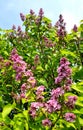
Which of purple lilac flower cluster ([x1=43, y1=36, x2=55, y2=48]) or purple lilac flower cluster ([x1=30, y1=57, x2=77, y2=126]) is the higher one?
purple lilac flower cluster ([x1=43, y1=36, x2=55, y2=48])

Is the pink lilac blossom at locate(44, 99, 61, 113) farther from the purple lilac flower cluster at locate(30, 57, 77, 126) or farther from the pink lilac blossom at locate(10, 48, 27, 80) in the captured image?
the pink lilac blossom at locate(10, 48, 27, 80)

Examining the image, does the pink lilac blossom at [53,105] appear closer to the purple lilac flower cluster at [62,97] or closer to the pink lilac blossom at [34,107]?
the purple lilac flower cluster at [62,97]

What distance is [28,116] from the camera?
5.90m

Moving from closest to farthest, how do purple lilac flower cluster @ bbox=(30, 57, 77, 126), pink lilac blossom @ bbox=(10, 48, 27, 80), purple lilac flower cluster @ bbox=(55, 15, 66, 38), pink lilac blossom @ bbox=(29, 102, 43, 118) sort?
purple lilac flower cluster @ bbox=(30, 57, 77, 126)
pink lilac blossom @ bbox=(29, 102, 43, 118)
pink lilac blossom @ bbox=(10, 48, 27, 80)
purple lilac flower cluster @ bbox=(55, 15, 66, 38)

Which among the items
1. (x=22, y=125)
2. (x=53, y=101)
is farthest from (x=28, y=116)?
(x=53, y=101)

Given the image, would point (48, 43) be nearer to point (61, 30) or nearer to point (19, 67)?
point (61, 30)

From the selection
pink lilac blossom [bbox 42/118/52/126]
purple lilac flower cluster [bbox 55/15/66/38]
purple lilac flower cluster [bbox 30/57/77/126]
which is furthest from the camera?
purple lilac flower cluster [bbox 55/15/66/38]

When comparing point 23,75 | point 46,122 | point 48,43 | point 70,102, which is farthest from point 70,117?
point 48,43

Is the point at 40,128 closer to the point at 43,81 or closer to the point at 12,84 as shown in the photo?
the point at 12,84

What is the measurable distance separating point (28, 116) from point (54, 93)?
83cm

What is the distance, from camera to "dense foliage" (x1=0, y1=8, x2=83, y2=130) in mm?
5352

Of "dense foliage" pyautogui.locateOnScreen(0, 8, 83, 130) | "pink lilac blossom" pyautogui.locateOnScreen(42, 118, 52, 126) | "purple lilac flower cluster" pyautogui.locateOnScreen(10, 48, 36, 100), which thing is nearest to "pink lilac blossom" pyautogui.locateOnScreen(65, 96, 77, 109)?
"dense foliage" pyautogui.locateOnScreen(0, 8, 83, 130)

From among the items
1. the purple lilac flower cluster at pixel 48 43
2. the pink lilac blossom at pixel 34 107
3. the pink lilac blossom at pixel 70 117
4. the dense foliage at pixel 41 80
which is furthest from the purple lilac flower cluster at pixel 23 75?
the purple lilac flower cluster at pixel 48 43

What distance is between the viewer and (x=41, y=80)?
9.22 meters
